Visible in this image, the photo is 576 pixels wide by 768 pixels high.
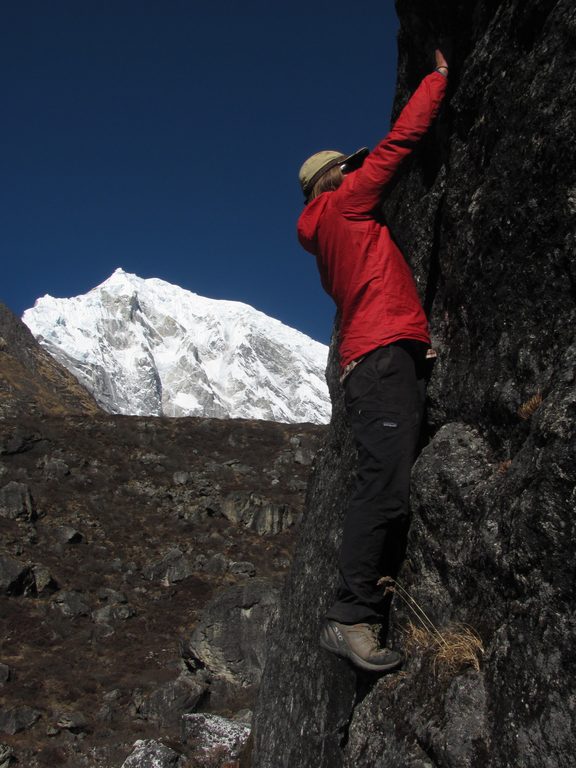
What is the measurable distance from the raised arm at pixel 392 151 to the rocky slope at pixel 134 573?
13926 mm

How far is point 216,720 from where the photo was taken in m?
18.1

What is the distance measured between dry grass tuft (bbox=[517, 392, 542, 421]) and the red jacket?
103 centimetres

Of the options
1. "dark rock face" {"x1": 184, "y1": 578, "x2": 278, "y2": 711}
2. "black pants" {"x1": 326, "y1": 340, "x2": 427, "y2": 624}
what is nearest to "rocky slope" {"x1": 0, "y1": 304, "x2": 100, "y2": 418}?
"dark rock face" {"x1": 184, "y1": 578, "x2": 278, "y2": 711}

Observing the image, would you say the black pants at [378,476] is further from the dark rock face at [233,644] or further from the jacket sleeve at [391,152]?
the dark rock face at [233,644]

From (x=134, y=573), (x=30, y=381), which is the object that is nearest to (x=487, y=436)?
(x=134, y=573)

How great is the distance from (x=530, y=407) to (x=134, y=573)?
2962cm

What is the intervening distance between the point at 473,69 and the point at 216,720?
1786 cm

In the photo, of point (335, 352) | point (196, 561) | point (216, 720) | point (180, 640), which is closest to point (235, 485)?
point (196, 561)

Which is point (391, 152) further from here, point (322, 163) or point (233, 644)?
point (233, 644)

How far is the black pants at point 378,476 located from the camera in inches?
160

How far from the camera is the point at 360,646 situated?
3.94m

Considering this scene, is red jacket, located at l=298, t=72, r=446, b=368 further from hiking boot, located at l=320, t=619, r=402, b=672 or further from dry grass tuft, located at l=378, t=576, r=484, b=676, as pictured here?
hiking boot, located at l=320, t=619, r=402, b=672

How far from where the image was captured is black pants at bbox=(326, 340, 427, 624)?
4.07 metres

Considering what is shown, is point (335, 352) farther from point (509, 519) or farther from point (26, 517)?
point (26, 517)
